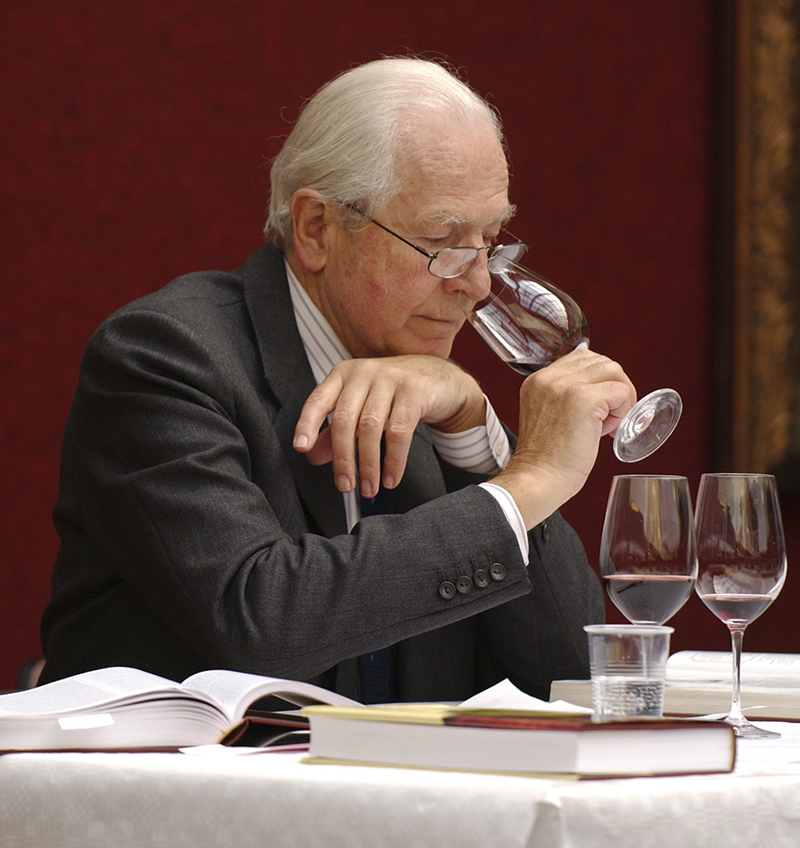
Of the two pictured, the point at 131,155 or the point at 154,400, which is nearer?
the point at 154,400

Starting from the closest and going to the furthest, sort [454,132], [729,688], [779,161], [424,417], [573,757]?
[573,757] < [729,688] < [424,417] < [454,132] < [779,161]

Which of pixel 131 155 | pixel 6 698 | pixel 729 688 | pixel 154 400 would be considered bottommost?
pixel 729 688

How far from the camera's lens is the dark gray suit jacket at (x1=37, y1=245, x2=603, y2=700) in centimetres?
133

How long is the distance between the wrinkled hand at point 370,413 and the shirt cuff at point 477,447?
0.11m

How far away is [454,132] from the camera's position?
1817 millimetres

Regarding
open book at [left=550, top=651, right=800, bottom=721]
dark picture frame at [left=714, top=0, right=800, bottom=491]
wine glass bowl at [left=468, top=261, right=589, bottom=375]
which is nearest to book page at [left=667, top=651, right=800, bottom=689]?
open book at [left=550, top=651, right=800, bottom=721]

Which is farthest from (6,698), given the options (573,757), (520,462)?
(520,462)

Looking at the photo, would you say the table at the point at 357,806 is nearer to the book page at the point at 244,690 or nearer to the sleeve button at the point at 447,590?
the book page at the point at 244,690

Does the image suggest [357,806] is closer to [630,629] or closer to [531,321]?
[630,629]

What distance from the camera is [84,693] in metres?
0.97

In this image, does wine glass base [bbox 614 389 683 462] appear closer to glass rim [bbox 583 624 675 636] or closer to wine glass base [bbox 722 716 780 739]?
wine glass base [bbox 722 716 780 739]

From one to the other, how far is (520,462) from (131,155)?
5.81 ft

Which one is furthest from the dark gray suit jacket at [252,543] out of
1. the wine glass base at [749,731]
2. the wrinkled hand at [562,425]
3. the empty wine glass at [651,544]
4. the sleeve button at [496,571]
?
the wine glass base at [749,731]

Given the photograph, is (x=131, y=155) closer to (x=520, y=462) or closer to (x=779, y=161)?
(x=779, y=161)
